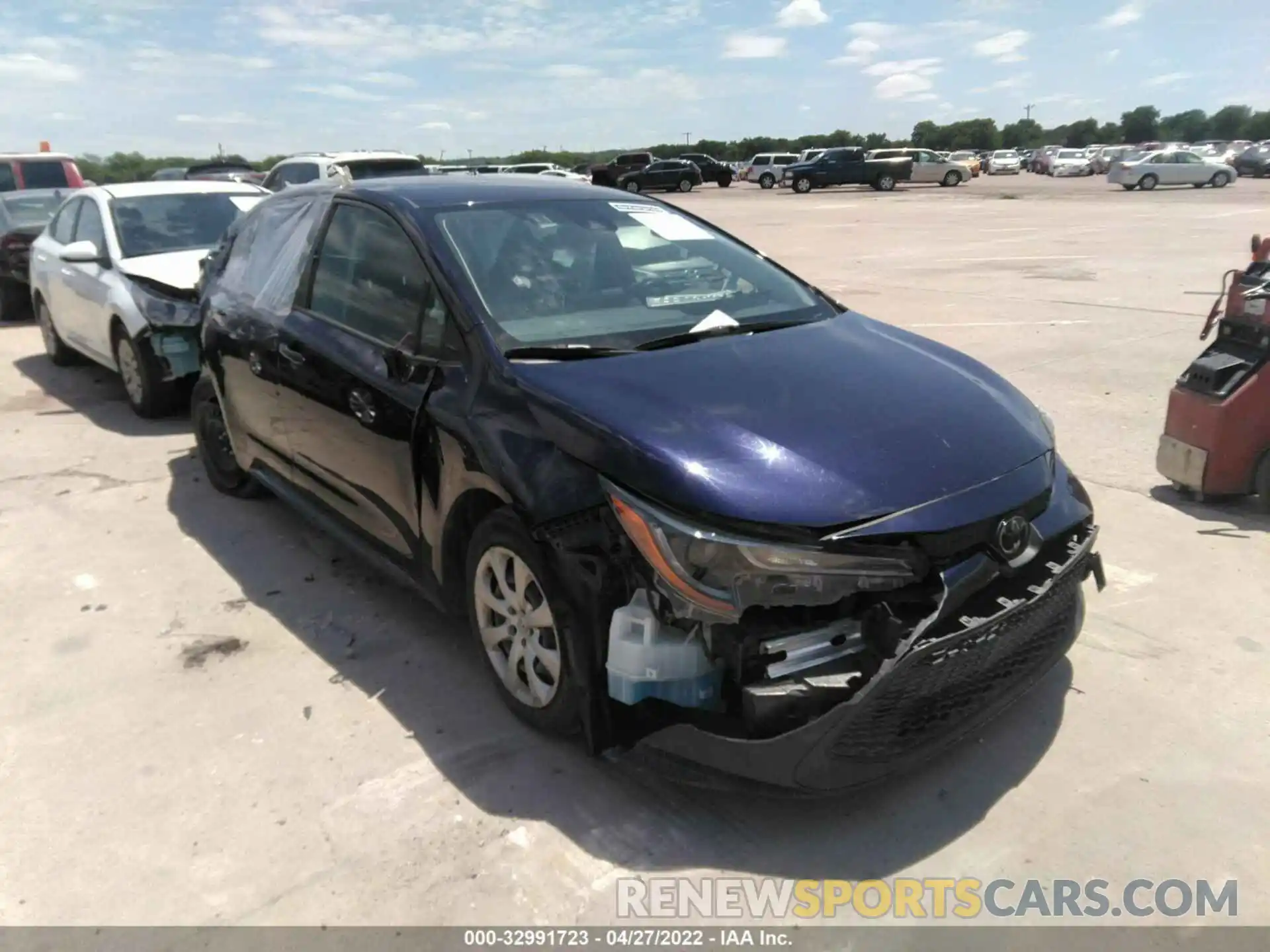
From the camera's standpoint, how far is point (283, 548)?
16.0 feet

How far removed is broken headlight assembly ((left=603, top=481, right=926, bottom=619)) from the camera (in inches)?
97.7

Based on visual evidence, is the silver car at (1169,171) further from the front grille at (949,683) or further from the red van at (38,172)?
the front grille at (949,683)

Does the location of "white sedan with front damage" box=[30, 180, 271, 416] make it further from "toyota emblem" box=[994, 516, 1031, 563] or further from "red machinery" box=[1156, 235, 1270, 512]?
"red machinery" box=[1156, 235, 1270, 512]

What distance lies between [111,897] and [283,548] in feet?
8.09

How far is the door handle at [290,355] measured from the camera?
4117 millimetres

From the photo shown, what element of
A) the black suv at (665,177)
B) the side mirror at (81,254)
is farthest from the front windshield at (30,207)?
the black suv at (665,177)

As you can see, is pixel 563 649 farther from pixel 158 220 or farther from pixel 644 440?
pixel 158 220

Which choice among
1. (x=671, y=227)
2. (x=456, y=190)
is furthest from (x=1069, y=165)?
(x=456, y=190)

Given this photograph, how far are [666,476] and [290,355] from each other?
2327mm

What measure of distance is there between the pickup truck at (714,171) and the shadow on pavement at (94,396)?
42.8 m

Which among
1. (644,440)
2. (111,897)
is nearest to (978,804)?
(644,440)

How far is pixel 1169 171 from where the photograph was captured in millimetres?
38375

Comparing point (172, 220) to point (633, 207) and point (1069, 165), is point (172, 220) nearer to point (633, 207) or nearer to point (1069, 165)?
point (633, 207)

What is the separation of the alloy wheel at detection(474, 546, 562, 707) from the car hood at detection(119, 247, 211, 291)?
4.98 m
